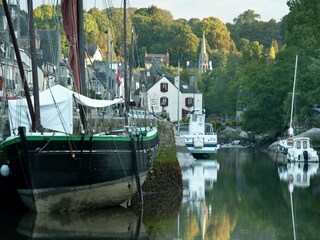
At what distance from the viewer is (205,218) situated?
3019 cm

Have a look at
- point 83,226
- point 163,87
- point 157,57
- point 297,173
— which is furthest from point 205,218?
point 157,57

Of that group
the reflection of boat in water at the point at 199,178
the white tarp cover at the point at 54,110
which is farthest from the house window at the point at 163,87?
the white tarp cover at the point at 54,110

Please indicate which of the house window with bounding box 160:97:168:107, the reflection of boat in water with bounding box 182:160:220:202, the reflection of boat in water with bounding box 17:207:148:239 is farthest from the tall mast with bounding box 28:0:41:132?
the house window with bounding box 160:97:168:107

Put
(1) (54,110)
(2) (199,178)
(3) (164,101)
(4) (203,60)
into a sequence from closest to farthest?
(1) (54,110), (2) (199,178), (3) (164,101), (4) (203,60)

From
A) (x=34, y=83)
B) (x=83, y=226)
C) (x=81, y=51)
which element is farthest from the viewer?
(x=81, y=51)

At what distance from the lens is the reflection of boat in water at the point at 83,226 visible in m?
25.5

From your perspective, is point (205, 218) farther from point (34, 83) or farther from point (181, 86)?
point (181, 86)

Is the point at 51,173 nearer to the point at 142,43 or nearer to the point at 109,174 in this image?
the point at 109,174

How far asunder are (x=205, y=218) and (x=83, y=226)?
5393mm

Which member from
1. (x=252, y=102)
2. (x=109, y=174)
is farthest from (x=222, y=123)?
(x=109, y=174)

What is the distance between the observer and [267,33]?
199 m

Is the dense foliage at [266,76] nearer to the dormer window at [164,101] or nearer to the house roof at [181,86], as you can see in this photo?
the house roof at [181,86]

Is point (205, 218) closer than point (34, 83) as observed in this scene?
No

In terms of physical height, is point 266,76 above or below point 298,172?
above
